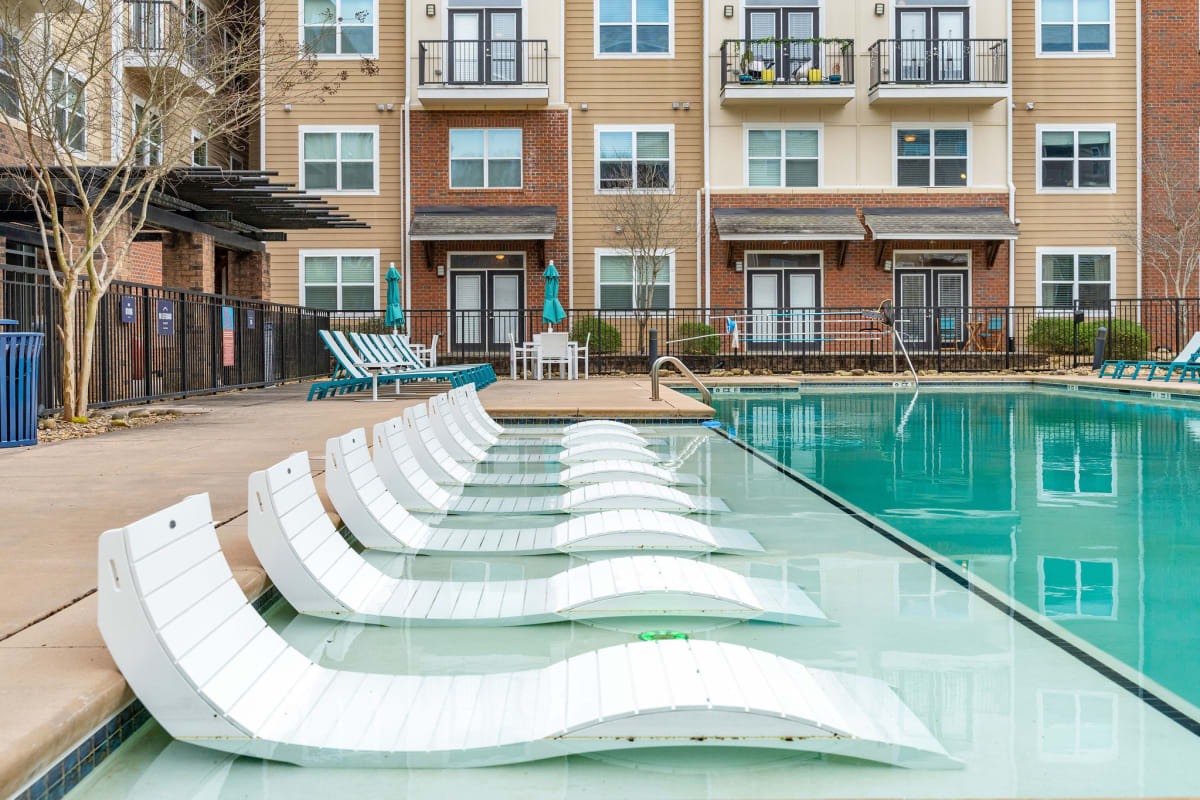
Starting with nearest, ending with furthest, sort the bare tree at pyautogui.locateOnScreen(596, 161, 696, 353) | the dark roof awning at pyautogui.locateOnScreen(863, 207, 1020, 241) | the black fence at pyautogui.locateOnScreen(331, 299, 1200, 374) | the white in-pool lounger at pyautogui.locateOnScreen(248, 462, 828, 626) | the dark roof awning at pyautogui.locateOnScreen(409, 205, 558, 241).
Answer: the white in-pool lounger at pyautogui.locateOnScreen(248, 462, 828, 626) < the black fence at pyautogui.locateOnScreen(331, 299, 1200, 374) < the dark roof awning at pyautogui.locateOnScreen(409, 205, 558, 241) < the dark roof awning at pyautogui.locateOnScreen(863, 207, 1020, 241) < the bare tree at pyautogui.locateOnScreen(596, 161, 696, 353)

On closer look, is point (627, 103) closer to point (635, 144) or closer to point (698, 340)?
point (635, 144)

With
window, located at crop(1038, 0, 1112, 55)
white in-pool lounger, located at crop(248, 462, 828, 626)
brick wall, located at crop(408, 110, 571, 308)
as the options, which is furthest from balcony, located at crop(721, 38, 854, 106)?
white in-pool lounger, located at crop(248, 462, 828, 626)

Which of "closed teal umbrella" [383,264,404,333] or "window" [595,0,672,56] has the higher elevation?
"window" [595,0,672,56]

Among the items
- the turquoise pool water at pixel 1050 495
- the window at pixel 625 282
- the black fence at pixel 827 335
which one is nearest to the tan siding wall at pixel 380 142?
the black fence at pixel 827 335

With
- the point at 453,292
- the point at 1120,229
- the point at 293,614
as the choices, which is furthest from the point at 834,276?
the point at 293,614

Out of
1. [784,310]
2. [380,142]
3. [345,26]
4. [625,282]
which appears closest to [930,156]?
[784,310]

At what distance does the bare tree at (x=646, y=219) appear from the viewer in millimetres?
25031

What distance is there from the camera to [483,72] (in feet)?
83.0

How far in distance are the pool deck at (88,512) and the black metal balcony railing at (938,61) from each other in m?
15.4

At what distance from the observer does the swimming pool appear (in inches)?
103

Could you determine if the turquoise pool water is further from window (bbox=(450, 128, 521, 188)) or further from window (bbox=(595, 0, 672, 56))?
window (bbox=(595, 0, 672, 56))

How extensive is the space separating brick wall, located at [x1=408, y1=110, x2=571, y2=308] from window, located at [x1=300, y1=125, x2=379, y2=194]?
1.07 metres

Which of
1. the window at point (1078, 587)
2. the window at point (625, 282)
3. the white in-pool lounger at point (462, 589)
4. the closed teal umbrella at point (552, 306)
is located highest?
the window at point (625, 282)

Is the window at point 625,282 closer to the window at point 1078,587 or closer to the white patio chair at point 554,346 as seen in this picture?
the white patio chair at point 554,346
